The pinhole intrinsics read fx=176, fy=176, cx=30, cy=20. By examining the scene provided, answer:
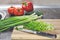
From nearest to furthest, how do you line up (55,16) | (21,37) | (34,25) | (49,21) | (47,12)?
1. (21,37)
2. (34,25)
3. (49,21)
4. (55,16)
5. (47,12)

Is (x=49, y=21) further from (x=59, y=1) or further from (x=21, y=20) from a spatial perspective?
(x=59, y=1)

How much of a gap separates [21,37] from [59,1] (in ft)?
2.46

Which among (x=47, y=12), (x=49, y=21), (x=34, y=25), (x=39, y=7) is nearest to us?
(x=34, y=25)

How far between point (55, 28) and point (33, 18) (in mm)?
197

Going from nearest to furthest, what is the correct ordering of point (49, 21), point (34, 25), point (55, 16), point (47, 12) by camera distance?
point (34, 25)
point (49, 21)
point (55, 16)
point (47, 12)

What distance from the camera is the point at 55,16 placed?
50.9 inches

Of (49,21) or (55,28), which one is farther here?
(49,21)

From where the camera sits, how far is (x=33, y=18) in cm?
117

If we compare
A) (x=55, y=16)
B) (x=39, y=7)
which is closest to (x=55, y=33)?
(x=55, y=16)

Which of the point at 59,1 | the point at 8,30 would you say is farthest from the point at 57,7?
the point at 8,30

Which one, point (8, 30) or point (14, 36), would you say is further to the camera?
point (8, 30)

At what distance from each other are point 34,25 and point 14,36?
16 cm

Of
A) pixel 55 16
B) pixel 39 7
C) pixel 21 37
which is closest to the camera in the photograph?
pixel 21 37

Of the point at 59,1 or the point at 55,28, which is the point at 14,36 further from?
the point at 59,1
